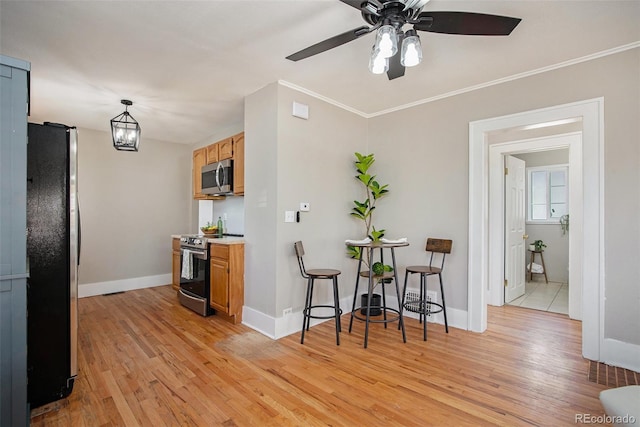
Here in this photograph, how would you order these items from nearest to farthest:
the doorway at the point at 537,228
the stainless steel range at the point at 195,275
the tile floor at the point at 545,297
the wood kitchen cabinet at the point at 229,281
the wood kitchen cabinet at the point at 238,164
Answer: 1. the wood kitchen cabinet at the point at 229,281
2. the stainless steel range at the point at 195,275
3. the wood kitchen cabinet at the point at 238,164
4. the tile floor at the point at 545,297
5. the doorway at the point at 537,228

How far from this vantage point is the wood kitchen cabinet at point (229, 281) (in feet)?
11.0

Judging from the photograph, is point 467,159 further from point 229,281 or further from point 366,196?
point 229,281

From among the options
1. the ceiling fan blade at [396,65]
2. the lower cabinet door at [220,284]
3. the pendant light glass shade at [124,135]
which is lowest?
the lower cabinet door at [220,284]

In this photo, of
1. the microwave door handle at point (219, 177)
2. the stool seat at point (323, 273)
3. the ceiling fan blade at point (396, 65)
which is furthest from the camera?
the microwave door handle at point (219, 177)

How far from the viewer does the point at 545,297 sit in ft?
15.0

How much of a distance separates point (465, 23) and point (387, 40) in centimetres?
44

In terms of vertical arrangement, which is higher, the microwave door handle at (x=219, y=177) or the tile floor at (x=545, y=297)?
the microwave door handle at (x=219, y=177)

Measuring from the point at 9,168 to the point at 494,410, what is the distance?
295cm

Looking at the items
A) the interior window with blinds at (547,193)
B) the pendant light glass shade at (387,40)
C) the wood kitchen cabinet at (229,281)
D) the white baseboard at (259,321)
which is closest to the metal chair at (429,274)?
the white baseboard at (259,321)

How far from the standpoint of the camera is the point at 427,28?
1.68 meters

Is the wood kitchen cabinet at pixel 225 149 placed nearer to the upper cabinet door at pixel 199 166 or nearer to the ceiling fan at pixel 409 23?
the upper cabinet door at pixel 199 166

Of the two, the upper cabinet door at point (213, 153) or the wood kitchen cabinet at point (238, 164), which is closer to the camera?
the wood kitchen cabinet at point (238, 164)

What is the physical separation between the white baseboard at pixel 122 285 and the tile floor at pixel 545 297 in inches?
215

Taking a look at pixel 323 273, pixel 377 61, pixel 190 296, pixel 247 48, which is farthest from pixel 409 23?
pixel 190 296
